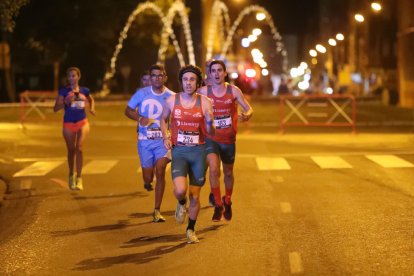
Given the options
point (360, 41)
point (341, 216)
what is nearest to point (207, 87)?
point (341, 216)

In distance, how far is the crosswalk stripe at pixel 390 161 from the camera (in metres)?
16.3

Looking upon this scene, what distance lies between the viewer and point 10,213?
37.4 ft

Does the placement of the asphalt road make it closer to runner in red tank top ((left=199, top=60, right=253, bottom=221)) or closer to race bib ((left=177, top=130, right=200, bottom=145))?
runner in red tank top ((left=199, top=60, right=253, bottom=221))

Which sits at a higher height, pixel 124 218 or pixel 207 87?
pixel 207 87

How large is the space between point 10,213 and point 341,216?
426 centimetres

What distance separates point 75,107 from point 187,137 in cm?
455

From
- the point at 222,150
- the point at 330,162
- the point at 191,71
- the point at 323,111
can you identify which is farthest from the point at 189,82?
the point at 323,111

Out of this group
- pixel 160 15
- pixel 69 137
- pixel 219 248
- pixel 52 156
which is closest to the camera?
pixel 219 248

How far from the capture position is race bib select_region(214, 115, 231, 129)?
10078 mm

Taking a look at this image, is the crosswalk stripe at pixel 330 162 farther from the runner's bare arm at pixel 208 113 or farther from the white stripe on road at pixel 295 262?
the white stripe on road at pixel 295 262

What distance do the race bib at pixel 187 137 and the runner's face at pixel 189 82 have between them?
406 millimetres

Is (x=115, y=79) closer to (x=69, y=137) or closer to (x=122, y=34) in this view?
(x=122, y=34)

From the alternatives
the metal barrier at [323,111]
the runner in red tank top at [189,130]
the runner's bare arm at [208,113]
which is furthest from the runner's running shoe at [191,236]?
the metal barrier at [323,111]

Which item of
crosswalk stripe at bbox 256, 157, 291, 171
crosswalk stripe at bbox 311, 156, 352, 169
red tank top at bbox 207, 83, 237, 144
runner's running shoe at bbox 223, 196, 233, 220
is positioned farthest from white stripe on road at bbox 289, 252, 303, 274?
A: crosswalk stripe at bbox 311, 156, 352, 169
